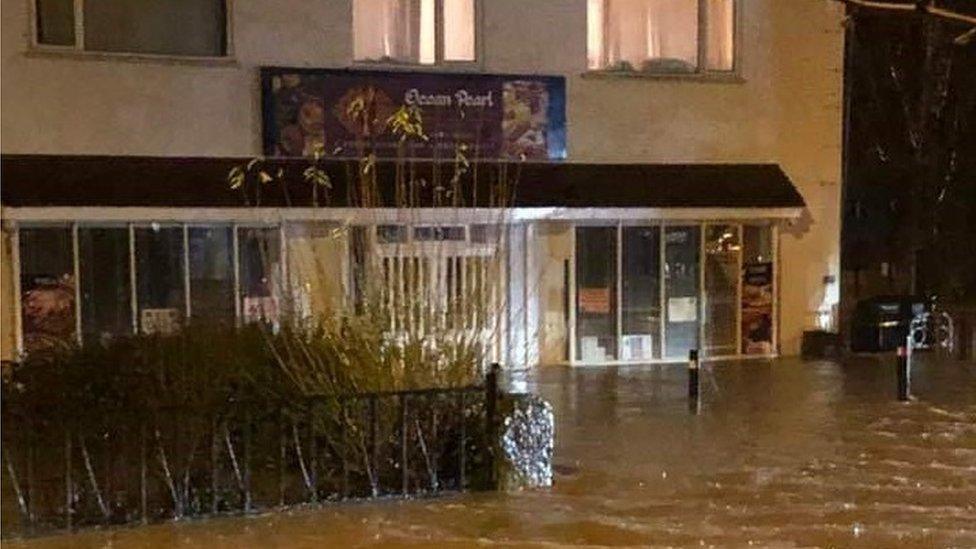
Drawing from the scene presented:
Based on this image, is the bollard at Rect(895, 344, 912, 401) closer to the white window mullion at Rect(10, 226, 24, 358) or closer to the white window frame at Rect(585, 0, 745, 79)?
the white window frame at Rect(585, 0, 745, 79)

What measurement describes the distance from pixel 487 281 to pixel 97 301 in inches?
332

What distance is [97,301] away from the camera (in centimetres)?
1694

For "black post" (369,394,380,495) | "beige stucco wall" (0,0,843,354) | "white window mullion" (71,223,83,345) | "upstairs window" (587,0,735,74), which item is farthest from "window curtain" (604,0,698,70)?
"black post" (369,394,380,495)

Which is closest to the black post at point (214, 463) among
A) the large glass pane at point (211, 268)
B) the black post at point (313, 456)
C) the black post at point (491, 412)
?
the black post at point (313, 456)

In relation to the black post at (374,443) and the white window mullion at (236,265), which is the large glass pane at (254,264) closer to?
the white window mullion at (236,265)

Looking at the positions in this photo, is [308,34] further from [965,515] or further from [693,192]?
[965,515]

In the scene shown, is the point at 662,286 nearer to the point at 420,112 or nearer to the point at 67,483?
the point at 420,112

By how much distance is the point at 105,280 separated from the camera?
1692 cm

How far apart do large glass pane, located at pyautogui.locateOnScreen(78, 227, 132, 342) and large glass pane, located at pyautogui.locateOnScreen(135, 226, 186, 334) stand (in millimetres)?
187

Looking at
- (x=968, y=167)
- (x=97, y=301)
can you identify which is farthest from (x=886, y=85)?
(x=97, y=301)

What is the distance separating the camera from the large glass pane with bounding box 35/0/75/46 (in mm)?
16797

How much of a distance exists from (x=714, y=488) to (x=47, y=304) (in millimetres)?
10239

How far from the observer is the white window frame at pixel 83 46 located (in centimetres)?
1670

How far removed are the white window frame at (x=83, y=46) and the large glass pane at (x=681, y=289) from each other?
7.34 m
